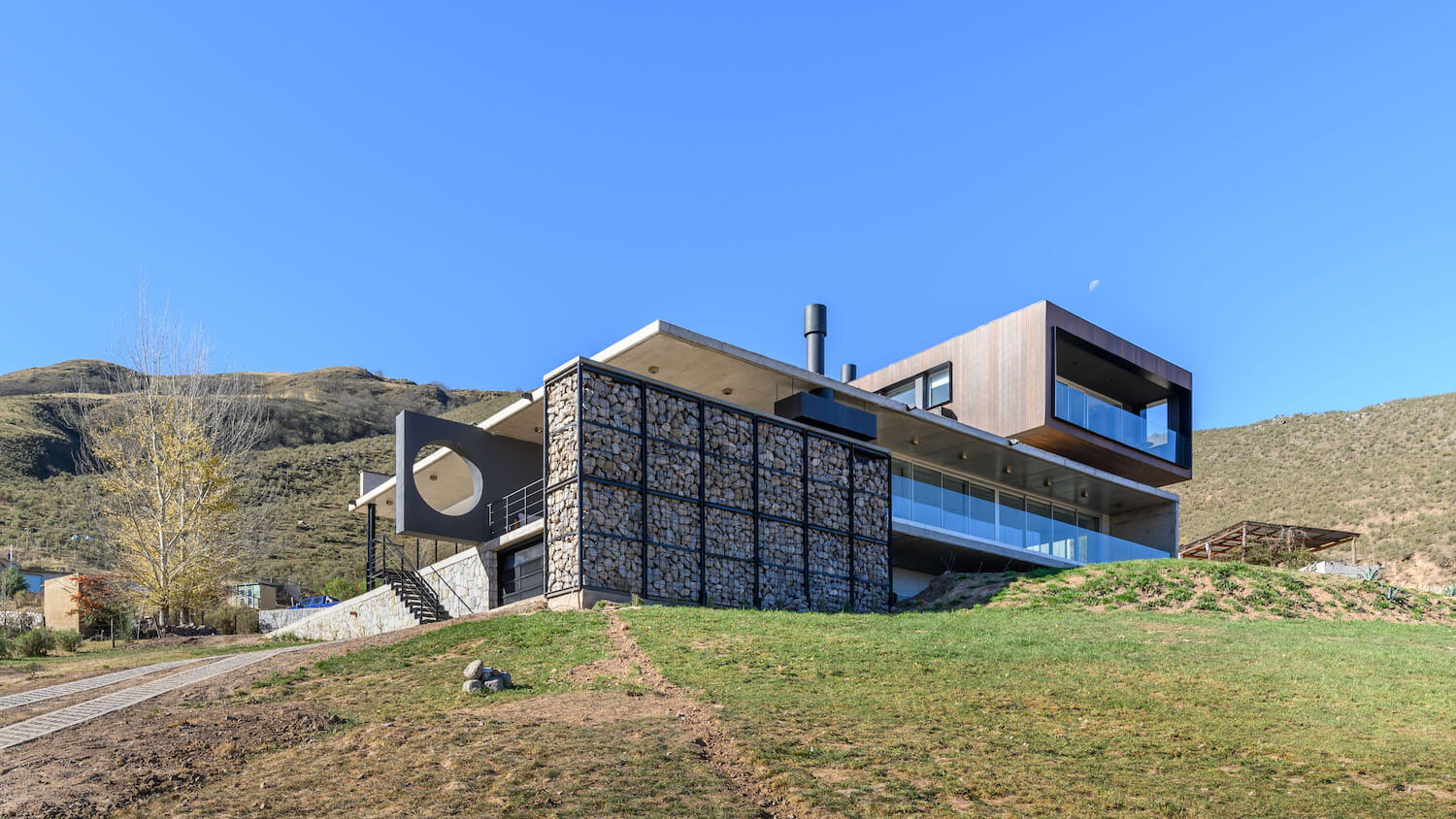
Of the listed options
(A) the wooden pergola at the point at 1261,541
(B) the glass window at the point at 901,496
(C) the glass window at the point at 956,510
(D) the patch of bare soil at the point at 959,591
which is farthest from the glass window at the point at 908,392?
(A) the wooden pergola at the point at 1261,541

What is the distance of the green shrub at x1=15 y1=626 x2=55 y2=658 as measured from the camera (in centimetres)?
2206

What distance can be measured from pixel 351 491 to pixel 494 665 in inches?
2172

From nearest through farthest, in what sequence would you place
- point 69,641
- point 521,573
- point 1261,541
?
point 69,641
point 521,573
point 1261,541

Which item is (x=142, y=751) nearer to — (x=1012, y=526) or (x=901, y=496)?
(x=901, y=496)

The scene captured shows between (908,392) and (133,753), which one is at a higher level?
(908,392)

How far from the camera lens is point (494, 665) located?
47.6ft

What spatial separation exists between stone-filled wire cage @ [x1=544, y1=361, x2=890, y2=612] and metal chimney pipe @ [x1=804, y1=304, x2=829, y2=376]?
12.3 feet

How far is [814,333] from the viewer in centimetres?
2856

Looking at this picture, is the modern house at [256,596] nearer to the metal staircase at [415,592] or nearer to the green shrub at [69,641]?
the metal staircase at [415,592]

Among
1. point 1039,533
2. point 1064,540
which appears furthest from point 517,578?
point 1064,540

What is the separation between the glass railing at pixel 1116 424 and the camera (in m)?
29.2

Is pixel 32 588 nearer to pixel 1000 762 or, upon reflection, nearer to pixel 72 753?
pixel 72 753

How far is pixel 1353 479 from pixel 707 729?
61.9 m

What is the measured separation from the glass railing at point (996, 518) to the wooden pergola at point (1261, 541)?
14.2 ft
